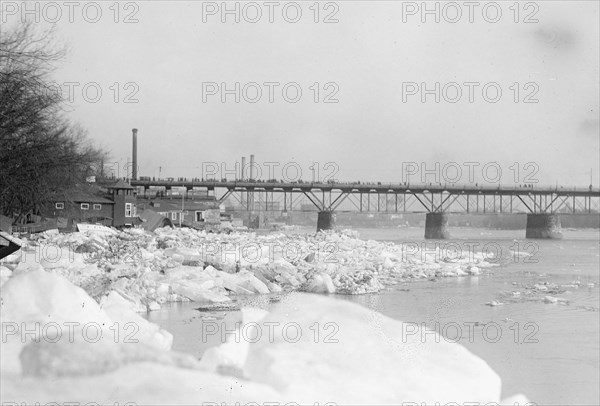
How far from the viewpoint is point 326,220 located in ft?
250

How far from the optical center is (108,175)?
264ft

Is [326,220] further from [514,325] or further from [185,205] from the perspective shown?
[514,325]

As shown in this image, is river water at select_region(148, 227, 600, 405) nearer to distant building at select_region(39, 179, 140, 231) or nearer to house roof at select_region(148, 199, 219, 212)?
distant building at select_region(39, 179, 140, 231)

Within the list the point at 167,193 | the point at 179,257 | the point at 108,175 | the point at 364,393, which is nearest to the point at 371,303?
the point at 179,257

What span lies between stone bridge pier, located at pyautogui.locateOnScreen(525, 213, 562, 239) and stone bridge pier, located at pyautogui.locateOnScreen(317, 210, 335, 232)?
99.0 feet

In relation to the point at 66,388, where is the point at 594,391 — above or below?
below

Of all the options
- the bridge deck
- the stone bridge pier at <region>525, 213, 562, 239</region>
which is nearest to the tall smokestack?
the bridge deck

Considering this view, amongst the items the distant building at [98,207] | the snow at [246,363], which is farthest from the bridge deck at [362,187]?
the snow at [246,363]

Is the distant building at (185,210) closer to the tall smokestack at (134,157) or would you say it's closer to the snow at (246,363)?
the tall smokestack at (134,157)

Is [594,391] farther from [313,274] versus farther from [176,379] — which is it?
[313,274]

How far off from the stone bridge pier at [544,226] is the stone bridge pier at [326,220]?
1188 inches

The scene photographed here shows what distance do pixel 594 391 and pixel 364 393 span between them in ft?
9.61

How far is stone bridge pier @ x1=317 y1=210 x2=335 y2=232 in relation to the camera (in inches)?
2982

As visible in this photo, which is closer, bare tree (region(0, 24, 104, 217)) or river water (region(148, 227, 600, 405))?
river water (region(148, 227, 600, 405))
